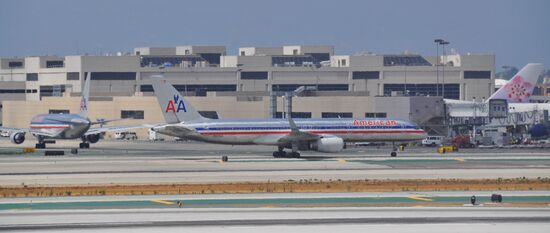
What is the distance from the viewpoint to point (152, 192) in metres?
59.8

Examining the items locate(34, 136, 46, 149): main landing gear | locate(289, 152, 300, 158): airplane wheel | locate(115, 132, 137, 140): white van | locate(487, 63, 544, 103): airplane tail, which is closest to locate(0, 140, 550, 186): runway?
locate(289, 152, 300, 158): airplane wheel

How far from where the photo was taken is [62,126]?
118188mm

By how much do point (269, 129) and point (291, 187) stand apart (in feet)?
105

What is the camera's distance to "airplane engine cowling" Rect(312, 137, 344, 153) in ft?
295

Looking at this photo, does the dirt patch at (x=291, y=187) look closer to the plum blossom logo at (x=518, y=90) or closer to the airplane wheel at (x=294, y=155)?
the airplane wheel at (x=294, y=155)

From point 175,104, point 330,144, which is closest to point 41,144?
point 175,104

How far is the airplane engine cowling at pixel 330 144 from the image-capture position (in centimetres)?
8994

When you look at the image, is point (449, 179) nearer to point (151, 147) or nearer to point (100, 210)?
point (100, 210)

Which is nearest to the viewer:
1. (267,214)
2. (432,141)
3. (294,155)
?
(267,214)

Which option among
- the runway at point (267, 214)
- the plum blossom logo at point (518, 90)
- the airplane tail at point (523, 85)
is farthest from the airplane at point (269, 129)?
the airplane tail at point (523, 85)

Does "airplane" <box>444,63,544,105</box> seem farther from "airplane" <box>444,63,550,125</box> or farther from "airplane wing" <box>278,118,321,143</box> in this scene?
"airplane wing" <box>278,118,321,143</box>

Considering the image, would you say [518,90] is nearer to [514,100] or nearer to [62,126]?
[514,100]

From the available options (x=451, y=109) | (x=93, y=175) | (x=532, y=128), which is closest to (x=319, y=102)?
(x=451, y=109)

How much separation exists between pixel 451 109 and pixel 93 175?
6740cm
